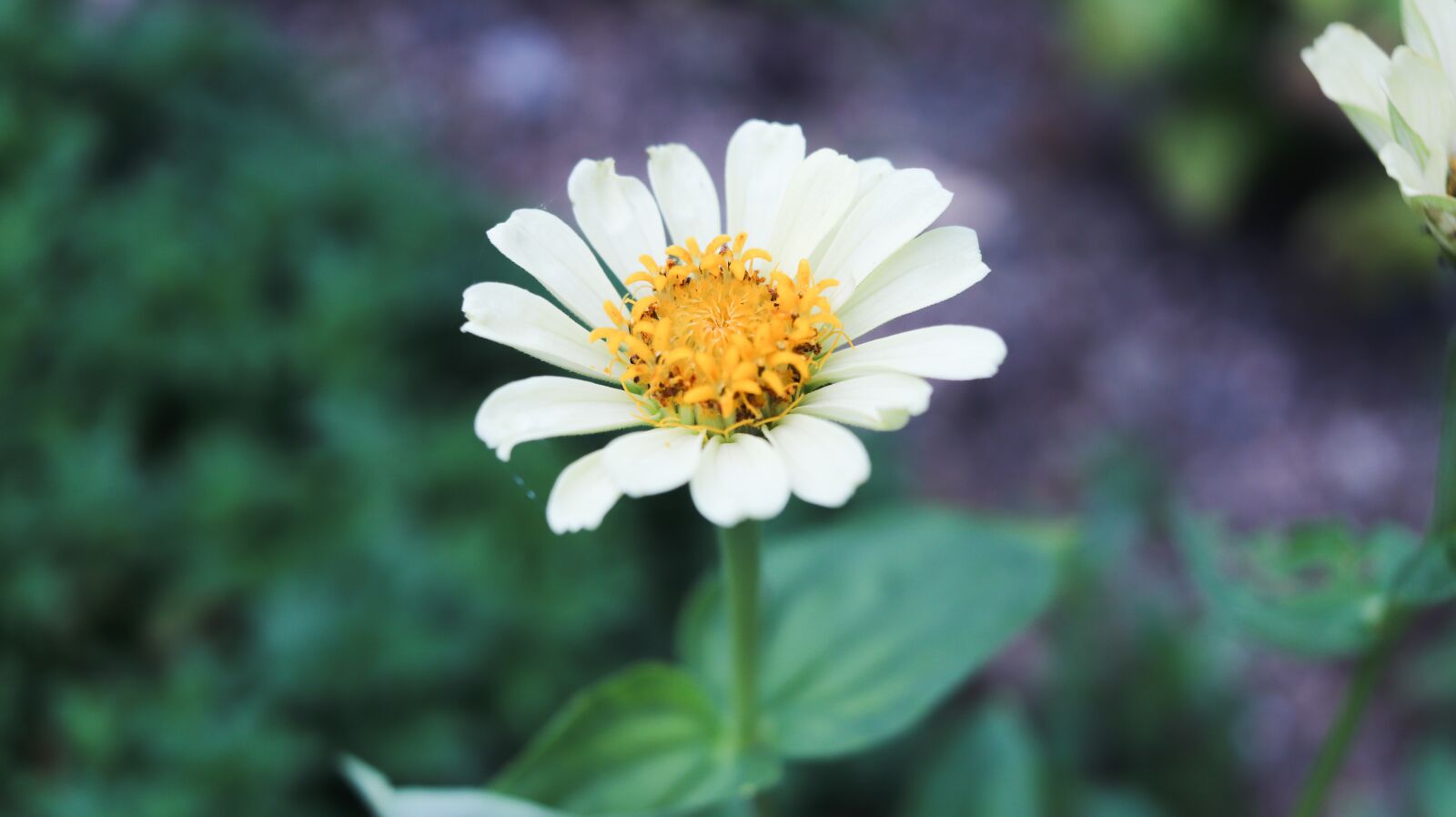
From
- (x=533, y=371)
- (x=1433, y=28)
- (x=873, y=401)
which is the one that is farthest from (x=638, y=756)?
(x=533, y=371)

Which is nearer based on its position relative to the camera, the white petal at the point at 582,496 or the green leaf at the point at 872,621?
Answer: the white petal at the point at 582,496

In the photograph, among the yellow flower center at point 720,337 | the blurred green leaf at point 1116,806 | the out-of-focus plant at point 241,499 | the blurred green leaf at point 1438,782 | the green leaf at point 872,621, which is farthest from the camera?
the blurred green leaf at point 1116,806

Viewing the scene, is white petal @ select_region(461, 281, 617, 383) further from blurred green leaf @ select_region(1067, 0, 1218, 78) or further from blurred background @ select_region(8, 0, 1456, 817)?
blurred green leaf @ select_region(1067, 0, 1218, 78)

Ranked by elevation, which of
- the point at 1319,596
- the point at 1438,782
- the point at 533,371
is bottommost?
the point at 1438,782

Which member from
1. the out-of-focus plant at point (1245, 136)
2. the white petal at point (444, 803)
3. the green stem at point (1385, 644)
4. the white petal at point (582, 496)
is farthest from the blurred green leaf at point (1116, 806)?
the out-of-focus plant at point (1245, 136)

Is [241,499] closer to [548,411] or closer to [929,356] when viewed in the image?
[548,411]

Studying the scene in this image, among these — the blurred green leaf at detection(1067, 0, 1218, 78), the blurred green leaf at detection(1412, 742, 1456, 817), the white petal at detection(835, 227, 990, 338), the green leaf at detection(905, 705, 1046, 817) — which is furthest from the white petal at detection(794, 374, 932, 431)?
the blurred green leaf at detection(1067, 0, 1218, 78)

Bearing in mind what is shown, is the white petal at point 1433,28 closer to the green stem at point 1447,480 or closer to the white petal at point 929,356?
the green stem at point 1447,480
